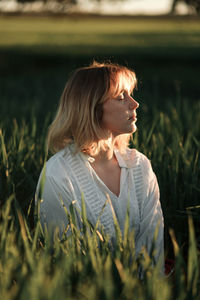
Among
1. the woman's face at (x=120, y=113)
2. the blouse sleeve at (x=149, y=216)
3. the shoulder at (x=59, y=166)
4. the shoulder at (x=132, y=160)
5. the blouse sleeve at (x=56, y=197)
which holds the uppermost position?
the woman's face at (x=120, y=113)

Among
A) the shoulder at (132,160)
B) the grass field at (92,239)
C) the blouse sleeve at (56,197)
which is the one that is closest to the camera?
the grass field at (92,239)

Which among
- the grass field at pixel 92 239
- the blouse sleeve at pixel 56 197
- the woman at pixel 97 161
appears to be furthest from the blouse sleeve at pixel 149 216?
the blouse sleeve at pixel 56 197

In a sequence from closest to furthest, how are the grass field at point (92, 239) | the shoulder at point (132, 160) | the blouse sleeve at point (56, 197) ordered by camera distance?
the grass field at point (92, 239) < the blouse sleeve at point (56, 197) < the shoulder at point (132, 160)

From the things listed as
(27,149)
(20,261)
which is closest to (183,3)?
(27,149)

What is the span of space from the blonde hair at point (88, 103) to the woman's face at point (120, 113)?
0.02m

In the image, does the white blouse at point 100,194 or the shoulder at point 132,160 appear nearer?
the white blouse at point 100,194

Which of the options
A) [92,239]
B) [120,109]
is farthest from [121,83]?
[92,239]

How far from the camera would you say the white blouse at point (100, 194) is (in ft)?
5.15

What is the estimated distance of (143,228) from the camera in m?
1.66

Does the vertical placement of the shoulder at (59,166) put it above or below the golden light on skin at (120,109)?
below

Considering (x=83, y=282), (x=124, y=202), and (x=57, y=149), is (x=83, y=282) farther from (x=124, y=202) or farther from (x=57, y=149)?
(x=57, y=149)

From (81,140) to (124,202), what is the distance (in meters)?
0.25

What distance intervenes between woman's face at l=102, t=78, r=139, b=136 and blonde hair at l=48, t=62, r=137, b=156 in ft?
0.06

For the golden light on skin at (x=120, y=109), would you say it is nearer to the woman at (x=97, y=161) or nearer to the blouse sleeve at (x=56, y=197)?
the woman at (x=97, y=161)
